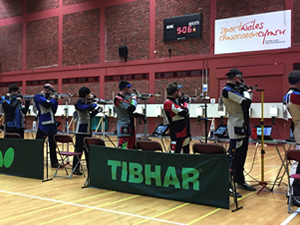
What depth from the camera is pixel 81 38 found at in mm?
16469

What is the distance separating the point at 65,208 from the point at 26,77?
625 inches

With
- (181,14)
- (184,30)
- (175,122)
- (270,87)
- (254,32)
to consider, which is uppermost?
(181,14)

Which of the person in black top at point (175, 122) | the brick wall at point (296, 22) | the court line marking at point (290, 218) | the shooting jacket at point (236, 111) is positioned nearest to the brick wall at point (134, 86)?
the brick wall at point (296, 22)

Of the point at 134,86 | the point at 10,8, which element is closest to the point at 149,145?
the point at 134,86

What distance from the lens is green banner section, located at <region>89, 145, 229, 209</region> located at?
398cm

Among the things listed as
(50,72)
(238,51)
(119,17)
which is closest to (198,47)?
(238,51)

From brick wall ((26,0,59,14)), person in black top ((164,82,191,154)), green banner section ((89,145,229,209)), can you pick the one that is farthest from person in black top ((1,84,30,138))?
brick wall ((26,0,59,14))

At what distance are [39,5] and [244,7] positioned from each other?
1143 cm

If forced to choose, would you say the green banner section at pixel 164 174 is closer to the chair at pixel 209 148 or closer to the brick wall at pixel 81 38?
the chair at pixel 209 148

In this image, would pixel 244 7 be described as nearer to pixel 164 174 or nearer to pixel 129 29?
pixel 129 29

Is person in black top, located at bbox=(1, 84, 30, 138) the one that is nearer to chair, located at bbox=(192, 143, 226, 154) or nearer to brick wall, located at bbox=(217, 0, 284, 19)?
chair, located at bbox=(192, 143, 226, 154)

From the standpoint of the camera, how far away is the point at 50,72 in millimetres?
17484

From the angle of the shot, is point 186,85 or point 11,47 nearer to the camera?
point 186,85

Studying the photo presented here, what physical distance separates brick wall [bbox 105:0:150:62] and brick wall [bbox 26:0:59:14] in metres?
3.59
